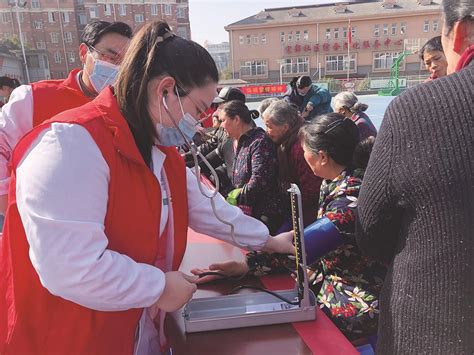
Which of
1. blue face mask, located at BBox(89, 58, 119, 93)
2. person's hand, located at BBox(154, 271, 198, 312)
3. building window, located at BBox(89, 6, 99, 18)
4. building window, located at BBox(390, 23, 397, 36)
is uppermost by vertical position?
building window, located at BBox(89, 6, 99, 18)

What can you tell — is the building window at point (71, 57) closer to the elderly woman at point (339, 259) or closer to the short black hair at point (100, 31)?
the short black hair at point (100, 31)

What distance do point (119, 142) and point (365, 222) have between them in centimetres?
59

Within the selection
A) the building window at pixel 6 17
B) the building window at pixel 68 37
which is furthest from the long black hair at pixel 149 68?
the building window at pixel 6 17

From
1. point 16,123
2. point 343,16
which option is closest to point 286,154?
point 16,123

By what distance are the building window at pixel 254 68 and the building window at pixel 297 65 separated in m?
1.99

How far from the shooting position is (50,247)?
776mm

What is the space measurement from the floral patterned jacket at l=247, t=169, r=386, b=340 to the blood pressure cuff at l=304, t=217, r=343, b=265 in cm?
2

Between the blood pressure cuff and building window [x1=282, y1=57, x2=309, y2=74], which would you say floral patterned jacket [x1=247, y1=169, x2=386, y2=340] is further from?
building window [x1=282, y1=57, x2=309, y2=74]

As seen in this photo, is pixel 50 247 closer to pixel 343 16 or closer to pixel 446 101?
pixel 446 101

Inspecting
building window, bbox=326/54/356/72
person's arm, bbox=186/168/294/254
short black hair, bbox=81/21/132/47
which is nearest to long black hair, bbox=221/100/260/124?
short black hair, bbox=81/21/132/47

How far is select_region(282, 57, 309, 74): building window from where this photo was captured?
3966cm

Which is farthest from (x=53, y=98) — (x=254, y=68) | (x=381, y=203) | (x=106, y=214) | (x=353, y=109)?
(x=254, y=68)

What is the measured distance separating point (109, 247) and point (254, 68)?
40.6 meters

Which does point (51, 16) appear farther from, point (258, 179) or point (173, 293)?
point (173, 293)
